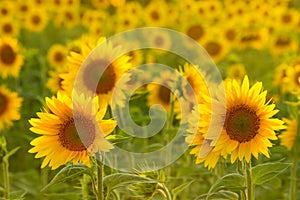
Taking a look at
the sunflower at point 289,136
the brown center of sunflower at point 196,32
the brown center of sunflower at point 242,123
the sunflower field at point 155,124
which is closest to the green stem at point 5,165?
the sunflower field at point 155,124

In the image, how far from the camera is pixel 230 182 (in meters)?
1.71

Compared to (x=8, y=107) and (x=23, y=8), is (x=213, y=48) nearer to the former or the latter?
(x=23, y=8)

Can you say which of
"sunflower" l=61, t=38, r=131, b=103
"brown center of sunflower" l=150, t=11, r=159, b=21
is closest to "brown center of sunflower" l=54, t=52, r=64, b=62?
"brown center of sunflower" l=150, t=11, r=159, b=21

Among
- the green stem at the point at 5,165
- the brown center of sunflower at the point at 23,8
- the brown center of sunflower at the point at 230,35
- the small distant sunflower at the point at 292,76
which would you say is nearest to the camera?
the green stem at the point at 5,165

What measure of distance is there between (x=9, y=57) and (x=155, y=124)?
Answer: 1266 mm

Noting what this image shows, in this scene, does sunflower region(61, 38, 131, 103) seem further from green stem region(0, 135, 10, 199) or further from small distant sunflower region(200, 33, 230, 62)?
A: small distant sunflower region(200, 33, 230, 62)

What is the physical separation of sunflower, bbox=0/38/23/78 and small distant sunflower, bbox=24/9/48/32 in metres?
1.96

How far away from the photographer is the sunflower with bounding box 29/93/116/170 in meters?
1.66

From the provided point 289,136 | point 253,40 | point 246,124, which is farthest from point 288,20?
point 246,124

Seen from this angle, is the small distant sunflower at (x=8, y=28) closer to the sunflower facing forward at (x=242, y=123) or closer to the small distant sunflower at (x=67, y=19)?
the small distant sunflower at (x=67, y=19)

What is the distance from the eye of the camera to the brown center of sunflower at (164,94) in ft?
9.15

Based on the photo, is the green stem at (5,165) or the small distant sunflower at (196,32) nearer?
the green stem at (5,165)

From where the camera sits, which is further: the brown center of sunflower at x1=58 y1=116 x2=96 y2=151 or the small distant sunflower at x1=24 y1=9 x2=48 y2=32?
the small distant sunflower at x1=24 y1=9 x2=48 y2=32

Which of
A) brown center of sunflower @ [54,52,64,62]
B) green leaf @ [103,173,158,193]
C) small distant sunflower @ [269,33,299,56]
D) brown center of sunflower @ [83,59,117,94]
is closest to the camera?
green leaf @ [103,173,158,193]
